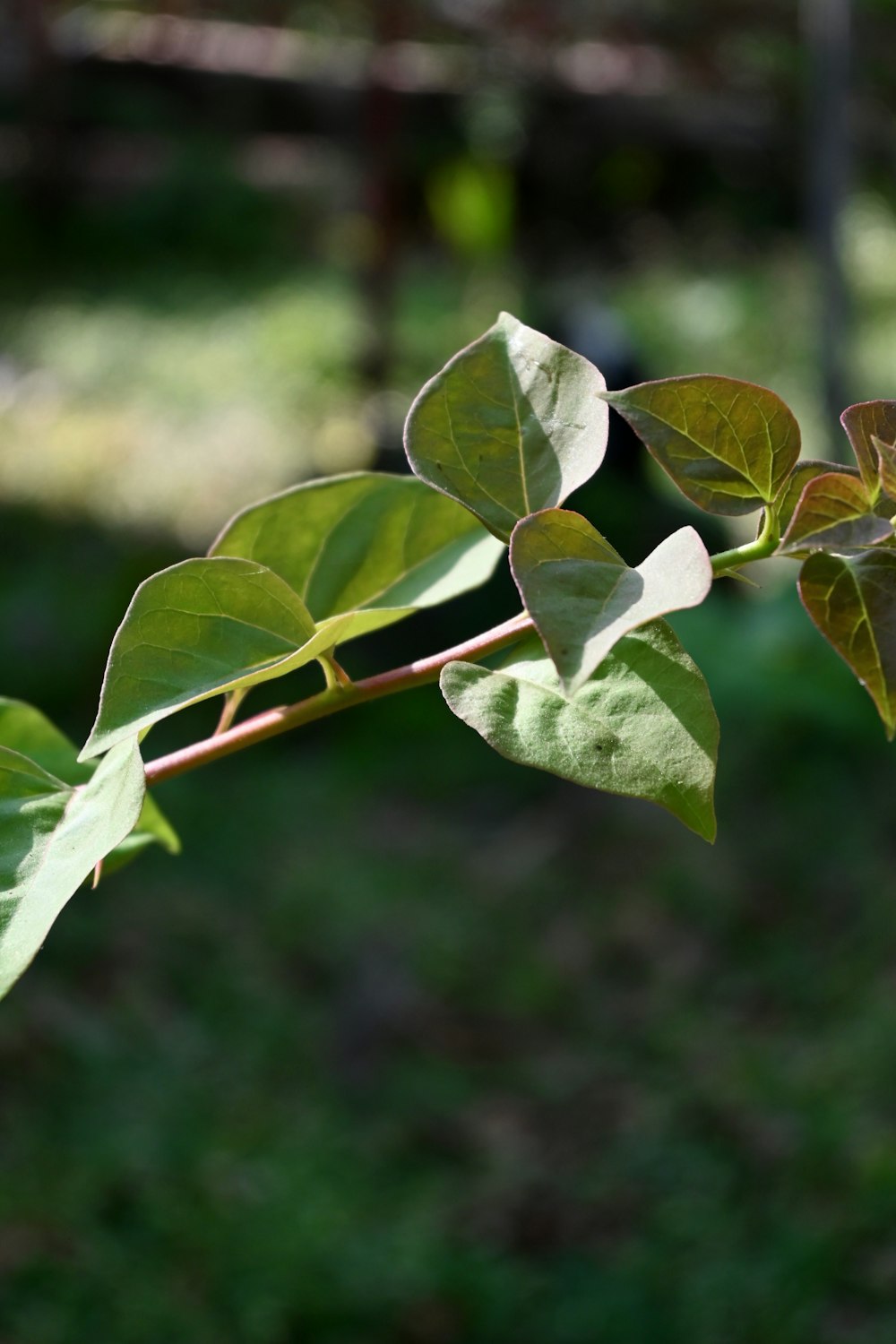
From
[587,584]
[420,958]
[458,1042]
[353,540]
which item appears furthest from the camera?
[420,958]

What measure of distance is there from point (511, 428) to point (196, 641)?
0.29 ft

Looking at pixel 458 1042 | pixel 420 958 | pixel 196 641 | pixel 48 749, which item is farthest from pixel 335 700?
pixel 420 958

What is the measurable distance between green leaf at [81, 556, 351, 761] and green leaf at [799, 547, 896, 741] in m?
0.10

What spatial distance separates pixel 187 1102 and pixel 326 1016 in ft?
1.08

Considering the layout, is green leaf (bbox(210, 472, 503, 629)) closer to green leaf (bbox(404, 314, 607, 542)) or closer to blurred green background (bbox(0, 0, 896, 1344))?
green leaf (bbox(404, 314, 607, 542))

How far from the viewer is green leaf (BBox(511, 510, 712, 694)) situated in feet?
0.79

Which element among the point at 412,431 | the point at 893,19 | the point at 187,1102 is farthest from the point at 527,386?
the point at 893,19

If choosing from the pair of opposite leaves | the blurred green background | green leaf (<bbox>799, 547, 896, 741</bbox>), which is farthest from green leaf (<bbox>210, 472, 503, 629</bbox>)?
the blurred green background

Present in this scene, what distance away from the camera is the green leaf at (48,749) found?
40 cm

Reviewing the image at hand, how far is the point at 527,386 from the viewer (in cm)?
33

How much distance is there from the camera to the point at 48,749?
0.41m

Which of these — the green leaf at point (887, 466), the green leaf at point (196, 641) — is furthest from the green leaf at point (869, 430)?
the green leaf at point (196, 641)

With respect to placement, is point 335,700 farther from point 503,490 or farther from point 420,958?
point 420,958

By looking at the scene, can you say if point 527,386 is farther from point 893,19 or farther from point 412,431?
point 893,19
